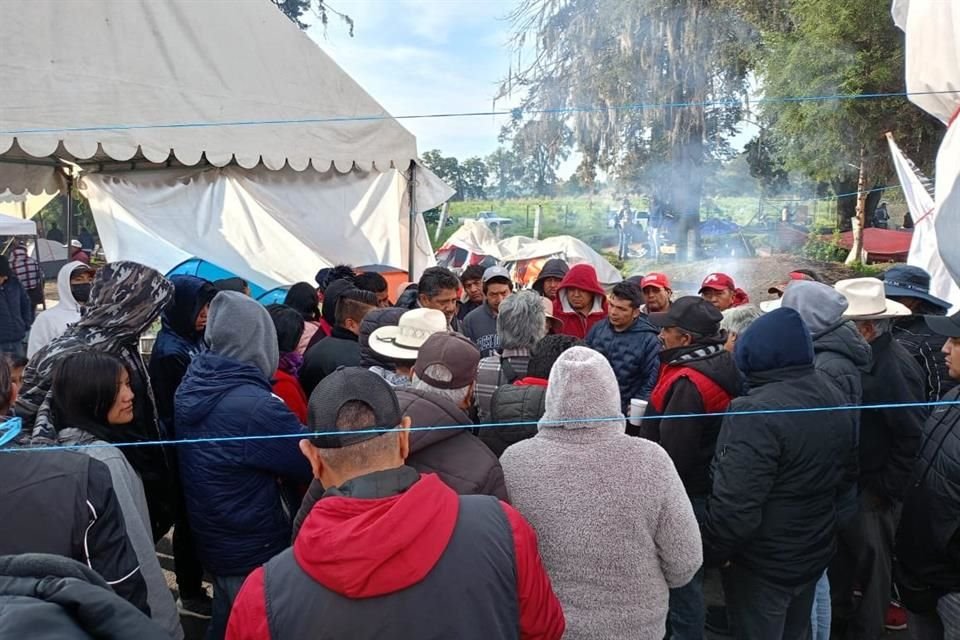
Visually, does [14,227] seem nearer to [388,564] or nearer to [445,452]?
[445,452]

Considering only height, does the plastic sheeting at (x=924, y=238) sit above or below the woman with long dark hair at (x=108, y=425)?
above

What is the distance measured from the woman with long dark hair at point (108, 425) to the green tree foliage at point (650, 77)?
14.7 metres

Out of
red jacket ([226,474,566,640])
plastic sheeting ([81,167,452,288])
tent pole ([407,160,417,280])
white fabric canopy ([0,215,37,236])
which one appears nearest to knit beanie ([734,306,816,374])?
red jacket ([226,474,566,640])

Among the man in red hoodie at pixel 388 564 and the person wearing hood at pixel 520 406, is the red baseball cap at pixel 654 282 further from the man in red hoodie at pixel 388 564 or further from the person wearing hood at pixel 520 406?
the man in red hoodie at pixel 388 564

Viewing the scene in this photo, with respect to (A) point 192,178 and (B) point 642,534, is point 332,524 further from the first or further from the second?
(A) point 192,178

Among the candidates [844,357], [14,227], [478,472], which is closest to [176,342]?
[478,472]

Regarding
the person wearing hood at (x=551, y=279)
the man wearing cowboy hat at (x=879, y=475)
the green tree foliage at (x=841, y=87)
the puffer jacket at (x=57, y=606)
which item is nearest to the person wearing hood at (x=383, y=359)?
the puffer jacket at (x=57, y=606)

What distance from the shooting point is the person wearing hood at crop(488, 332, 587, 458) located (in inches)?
95.0

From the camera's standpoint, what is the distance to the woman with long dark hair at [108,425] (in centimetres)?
209

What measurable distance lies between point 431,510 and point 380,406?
303mm

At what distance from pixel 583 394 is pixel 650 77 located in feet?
60.9

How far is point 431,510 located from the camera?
1.32 meters

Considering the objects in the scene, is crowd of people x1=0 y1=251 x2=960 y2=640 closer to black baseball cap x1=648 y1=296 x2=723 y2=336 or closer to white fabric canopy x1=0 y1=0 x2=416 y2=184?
black baseball cap x1=648 y1=296 x2=723 y2=336

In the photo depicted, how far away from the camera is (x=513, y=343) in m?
3.09
